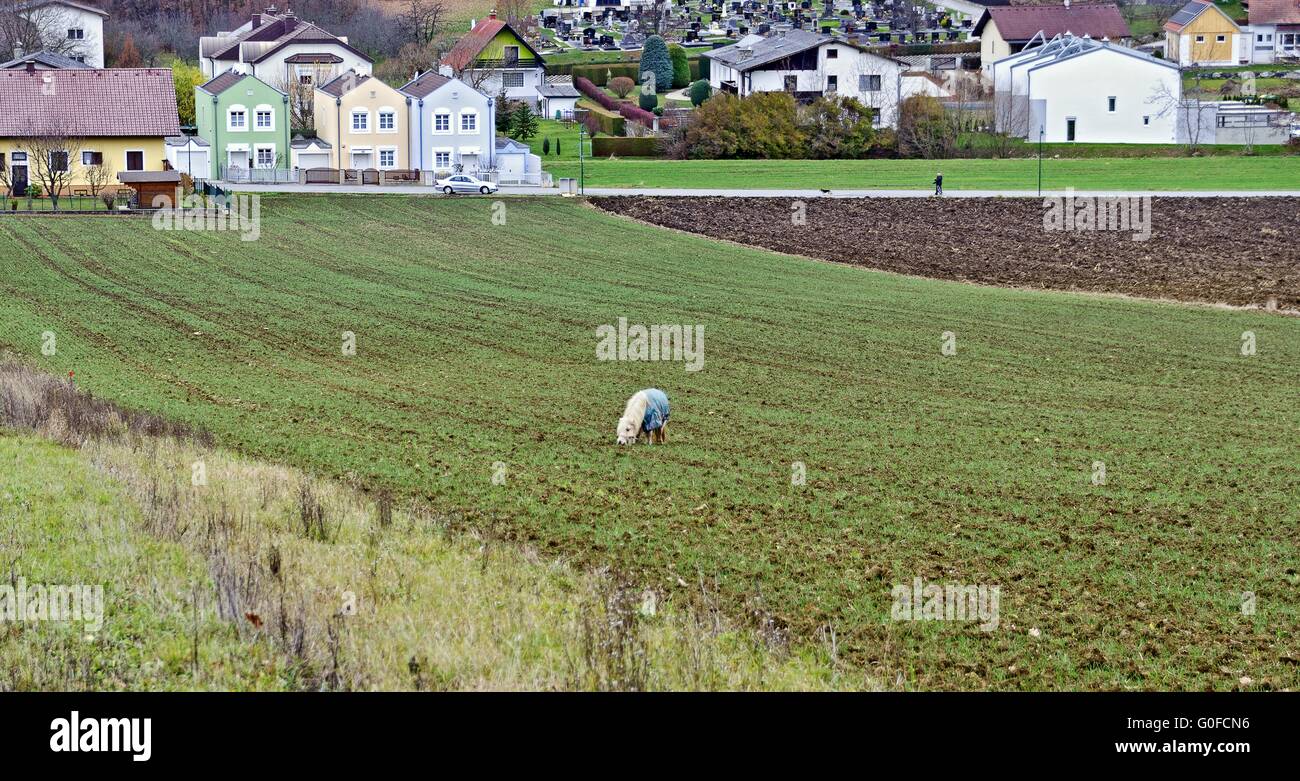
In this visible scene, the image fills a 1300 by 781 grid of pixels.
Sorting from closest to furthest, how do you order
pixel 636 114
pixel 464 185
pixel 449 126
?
Answer: pixel 464 185 < pixel 449 126 < pixel 636 114

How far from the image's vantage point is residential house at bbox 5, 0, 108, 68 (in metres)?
118

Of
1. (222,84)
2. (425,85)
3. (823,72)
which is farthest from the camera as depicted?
(823,72)

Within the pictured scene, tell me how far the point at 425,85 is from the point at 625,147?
19258 mm

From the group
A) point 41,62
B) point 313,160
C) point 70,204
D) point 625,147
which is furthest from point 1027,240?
point 41,62

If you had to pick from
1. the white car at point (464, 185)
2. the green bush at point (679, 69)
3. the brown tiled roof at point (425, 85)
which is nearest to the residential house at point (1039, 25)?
the green bush at point (679, 69)

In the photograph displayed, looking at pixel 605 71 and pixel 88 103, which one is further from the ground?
pixel 605 71

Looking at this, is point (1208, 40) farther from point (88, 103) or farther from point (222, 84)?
point (88, 103)

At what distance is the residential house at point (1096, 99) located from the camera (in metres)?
99.1

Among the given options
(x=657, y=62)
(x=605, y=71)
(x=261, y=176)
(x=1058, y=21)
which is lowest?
(x=261, y=176)

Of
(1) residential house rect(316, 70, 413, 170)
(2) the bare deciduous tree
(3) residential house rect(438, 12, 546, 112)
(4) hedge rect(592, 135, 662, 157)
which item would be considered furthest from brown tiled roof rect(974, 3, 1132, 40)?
(2) the bare deciduous tree

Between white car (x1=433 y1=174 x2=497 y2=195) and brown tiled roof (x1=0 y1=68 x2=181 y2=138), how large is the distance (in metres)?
14.1

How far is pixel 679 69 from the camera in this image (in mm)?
129125

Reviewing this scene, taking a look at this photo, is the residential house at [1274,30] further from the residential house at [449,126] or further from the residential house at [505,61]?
the residential house at [449,126]

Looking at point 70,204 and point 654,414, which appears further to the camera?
point 70,204
